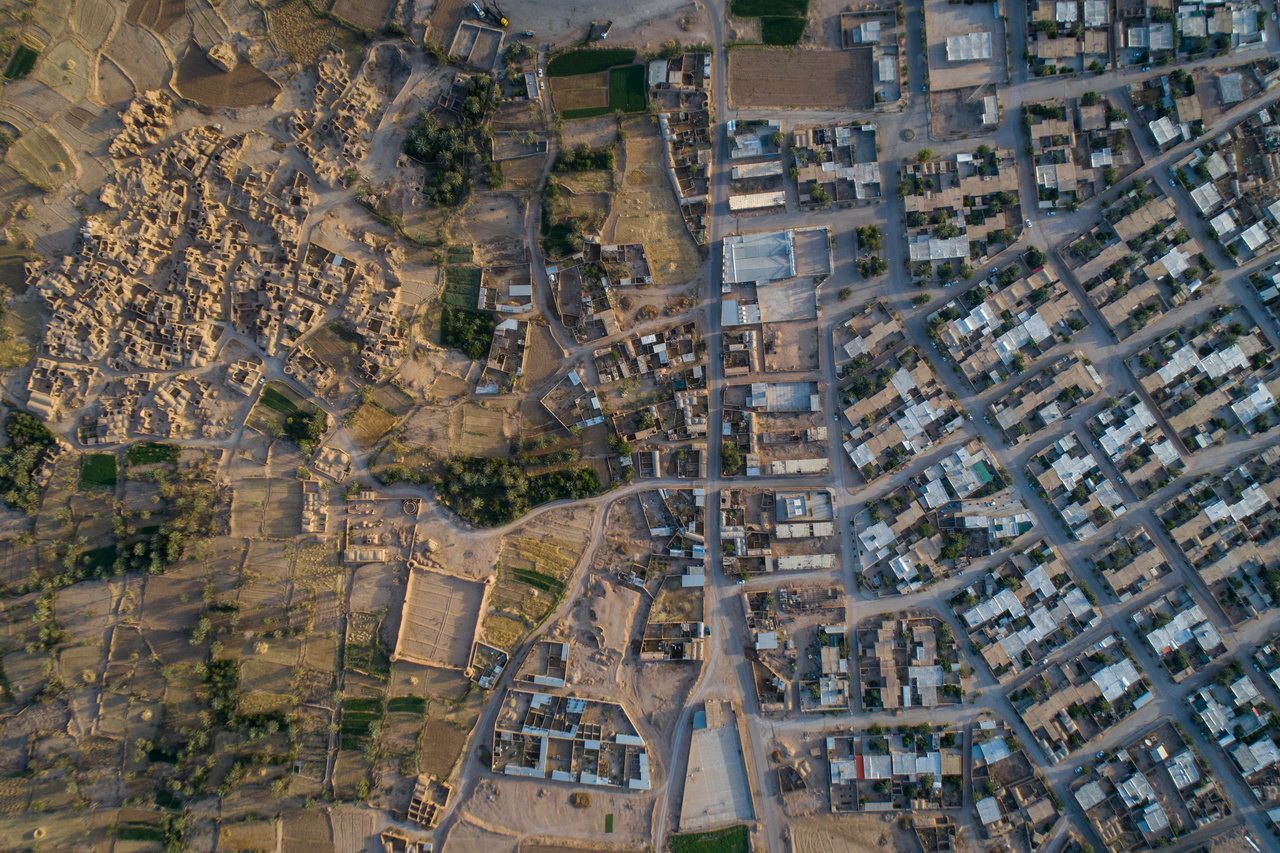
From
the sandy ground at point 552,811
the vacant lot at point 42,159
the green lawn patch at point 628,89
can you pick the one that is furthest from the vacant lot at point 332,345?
the sandy ground at point 552,811

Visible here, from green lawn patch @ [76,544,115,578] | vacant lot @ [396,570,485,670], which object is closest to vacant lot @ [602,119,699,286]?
vacant lot @ [396,570,485,670]

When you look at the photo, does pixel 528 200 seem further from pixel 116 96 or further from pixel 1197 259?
pixel 1197 259

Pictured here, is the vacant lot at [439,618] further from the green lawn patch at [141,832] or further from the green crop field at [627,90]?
the green crop field at [627,90]

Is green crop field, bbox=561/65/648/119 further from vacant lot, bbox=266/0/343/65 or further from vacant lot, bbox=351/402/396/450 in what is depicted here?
vacant lot, bbox=351/402/396/450

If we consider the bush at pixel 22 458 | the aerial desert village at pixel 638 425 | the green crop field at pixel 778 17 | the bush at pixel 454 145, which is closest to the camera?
the bush at pixel 22 458

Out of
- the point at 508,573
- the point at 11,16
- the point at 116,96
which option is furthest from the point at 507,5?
the point at 508,573

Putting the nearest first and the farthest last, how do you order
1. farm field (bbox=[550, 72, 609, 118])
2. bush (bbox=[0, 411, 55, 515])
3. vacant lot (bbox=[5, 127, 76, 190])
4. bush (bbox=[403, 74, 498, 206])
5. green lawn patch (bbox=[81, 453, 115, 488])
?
bush (bbox=[0, 411, 55, 515]) < vacant lot (bbox=[5, 127, 76, 190]) < green lawn patch (bbox=[81, 453, 115, 488]) < bush (bbox=[403, 74, 498, 206]) < farm field (bbox=[550, 72, 609, 118])
